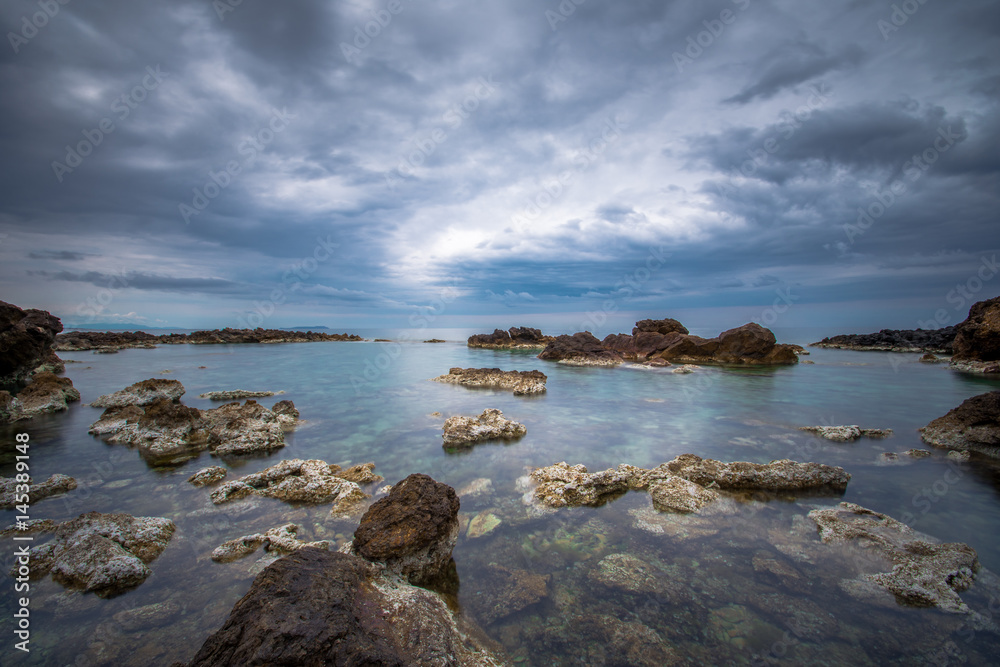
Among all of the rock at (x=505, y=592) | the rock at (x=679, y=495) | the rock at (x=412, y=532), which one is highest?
the rock at (x=412, y=532)

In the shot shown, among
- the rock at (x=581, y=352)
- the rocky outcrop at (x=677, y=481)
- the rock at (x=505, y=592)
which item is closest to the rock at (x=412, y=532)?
the rock at (x=505, y=592)

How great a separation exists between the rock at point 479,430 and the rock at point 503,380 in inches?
285

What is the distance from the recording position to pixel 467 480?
27.0 ft

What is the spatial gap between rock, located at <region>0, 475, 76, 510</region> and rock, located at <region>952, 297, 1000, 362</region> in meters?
45.5

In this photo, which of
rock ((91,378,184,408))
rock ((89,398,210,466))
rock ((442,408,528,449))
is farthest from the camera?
rock ((91,378,184,408))

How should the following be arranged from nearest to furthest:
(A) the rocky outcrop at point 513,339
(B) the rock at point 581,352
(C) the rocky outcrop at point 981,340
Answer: (C) the rocky outcrop at point 981,340, (B) the rock at point 581,352, (A) the rocky outcrop at point 513,339

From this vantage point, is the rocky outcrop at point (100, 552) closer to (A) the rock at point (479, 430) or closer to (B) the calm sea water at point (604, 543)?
(B) the calm sea water at point (604, 543)

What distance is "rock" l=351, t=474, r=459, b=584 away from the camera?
15.2 feet

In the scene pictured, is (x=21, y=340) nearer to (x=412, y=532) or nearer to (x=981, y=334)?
(x=412, y=532)

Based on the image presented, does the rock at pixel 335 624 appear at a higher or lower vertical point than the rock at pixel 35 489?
higher

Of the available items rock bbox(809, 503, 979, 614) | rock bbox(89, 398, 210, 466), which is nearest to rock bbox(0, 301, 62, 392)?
rock bbox(89, 398, 210, 466)

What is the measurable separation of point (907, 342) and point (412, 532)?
2688 inches

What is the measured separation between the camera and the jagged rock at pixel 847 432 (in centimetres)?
1120

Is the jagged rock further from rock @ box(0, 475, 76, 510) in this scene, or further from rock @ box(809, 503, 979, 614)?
rock @ box(0, 475, 76, 510)
